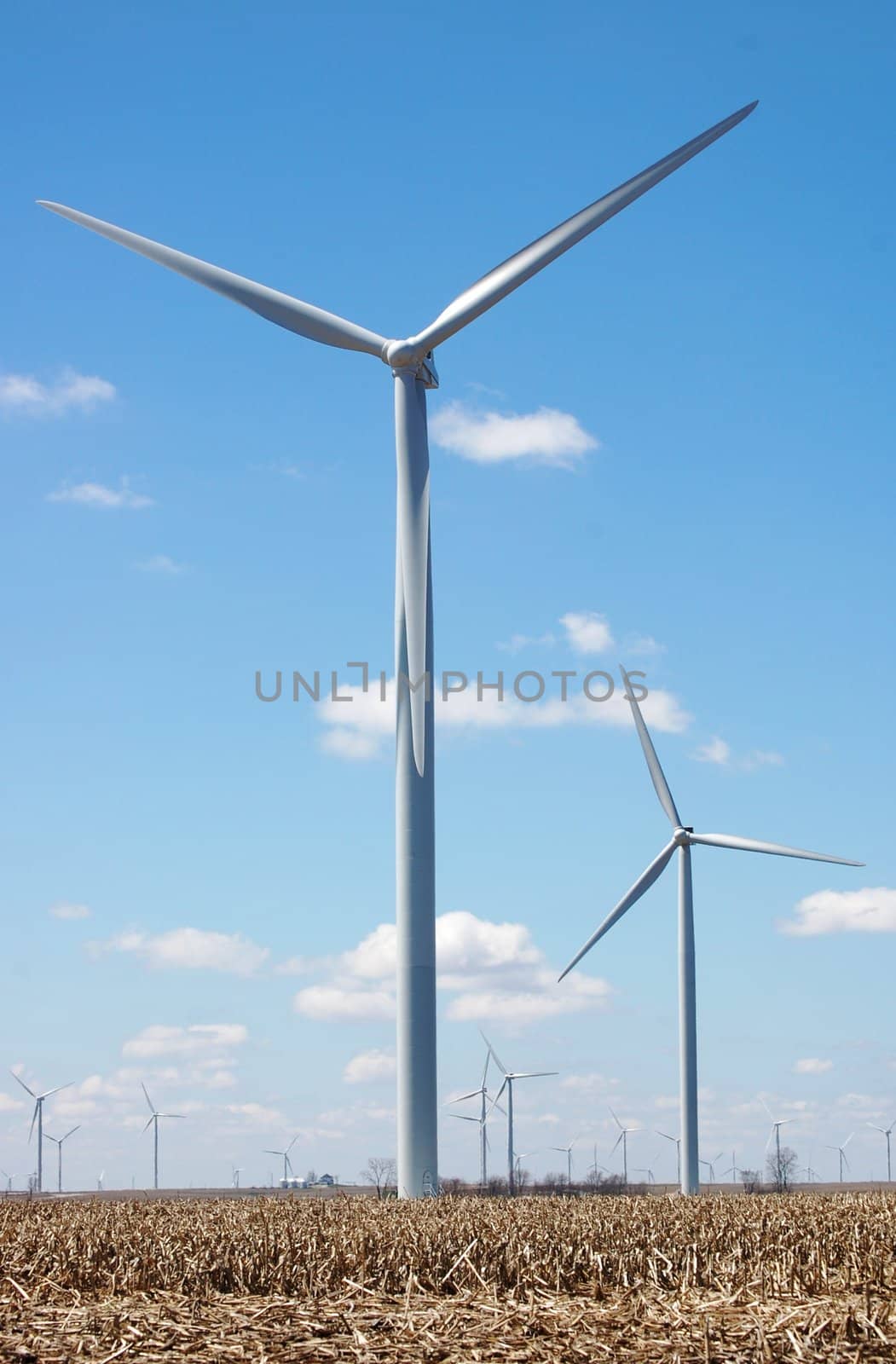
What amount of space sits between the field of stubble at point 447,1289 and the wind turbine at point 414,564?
39.3 feet

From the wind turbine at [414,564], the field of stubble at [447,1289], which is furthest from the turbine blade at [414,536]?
the field of stubble at [447,1289]

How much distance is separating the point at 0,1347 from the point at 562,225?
96.9 feet

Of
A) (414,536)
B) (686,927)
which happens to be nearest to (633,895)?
(686,927)

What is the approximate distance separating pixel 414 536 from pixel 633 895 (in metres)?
22.5

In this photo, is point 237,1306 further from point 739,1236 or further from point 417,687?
point 417,687

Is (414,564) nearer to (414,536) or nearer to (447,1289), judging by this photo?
(414,536)

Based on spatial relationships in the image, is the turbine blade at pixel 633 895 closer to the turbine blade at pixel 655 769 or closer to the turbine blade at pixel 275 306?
the turbine blade at pixel 655 769

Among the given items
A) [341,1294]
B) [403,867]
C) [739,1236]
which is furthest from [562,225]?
[341,1294]

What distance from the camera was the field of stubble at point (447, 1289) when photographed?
1131 centimetres

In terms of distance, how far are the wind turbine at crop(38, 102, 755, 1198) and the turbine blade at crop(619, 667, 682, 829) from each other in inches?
816

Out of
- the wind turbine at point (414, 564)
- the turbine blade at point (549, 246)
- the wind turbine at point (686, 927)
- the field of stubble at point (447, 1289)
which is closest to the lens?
the field of stubble at point (447, 1289)

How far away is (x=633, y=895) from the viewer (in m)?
53.7

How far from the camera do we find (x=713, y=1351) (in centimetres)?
1090

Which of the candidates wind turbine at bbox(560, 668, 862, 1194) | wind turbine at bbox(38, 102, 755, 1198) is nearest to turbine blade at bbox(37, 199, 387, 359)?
wind turbine at bbox(38, 102, 755, 1198)
